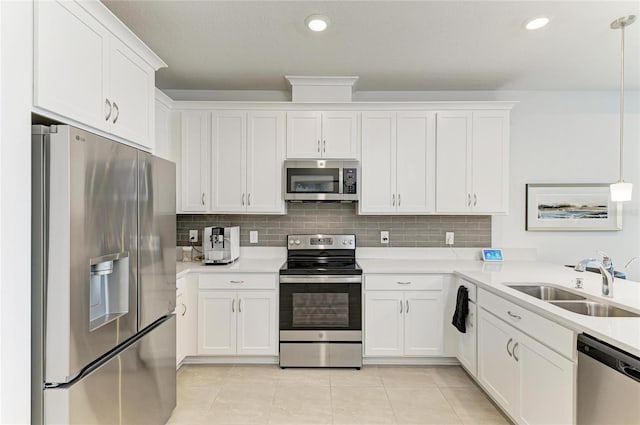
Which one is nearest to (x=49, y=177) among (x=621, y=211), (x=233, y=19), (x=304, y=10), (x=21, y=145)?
(x=21, y=145)

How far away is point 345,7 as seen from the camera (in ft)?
6.96

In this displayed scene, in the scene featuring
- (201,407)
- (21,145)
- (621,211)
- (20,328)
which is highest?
(21,145)

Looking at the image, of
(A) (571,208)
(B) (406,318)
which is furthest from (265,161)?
(A) (571,208)

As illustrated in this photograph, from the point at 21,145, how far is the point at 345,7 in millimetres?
1797

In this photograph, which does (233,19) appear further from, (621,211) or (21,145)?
(621,211)

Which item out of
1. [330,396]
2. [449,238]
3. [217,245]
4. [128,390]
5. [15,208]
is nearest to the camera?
[15,208]

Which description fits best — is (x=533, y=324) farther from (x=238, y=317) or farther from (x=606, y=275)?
(x=238, y=317)

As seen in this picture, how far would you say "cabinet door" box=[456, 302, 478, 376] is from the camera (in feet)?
8.60

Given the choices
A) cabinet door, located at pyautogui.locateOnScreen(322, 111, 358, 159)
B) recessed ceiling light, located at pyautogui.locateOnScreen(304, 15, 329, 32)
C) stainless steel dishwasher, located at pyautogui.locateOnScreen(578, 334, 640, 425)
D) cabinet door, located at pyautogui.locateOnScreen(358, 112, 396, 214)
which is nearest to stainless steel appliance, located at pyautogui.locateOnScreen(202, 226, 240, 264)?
cabinet door, located at pyautogui.locateOnScreen(322, 111, 358, 159)

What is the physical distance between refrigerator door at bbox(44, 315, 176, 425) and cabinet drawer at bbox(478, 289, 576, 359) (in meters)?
2.06

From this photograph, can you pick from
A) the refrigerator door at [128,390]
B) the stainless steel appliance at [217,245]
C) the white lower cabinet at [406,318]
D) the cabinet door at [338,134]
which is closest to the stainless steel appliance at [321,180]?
the cabinet door at [338,134]

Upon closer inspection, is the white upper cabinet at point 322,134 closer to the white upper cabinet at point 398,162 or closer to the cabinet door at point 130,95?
the white upper cabinet at point 398,162

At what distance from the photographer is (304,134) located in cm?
327

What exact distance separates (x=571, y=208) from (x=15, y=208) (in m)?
4.32
